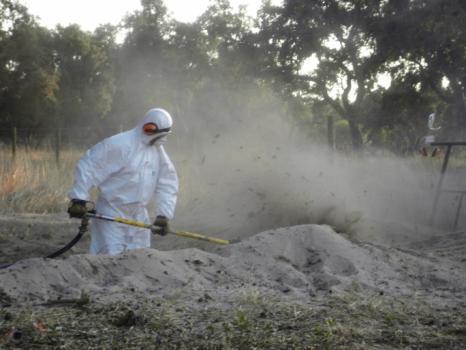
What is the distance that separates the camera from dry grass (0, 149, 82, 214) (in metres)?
13.9

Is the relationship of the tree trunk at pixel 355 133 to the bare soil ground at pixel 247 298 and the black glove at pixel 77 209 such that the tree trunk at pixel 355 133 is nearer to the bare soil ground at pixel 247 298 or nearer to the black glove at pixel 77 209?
the bare soil ground at pixel 247 298

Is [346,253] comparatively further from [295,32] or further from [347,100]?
[347,100]

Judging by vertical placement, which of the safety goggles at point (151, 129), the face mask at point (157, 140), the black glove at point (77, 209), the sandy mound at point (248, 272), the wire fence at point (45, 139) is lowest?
the wire fence at point (45, 139)

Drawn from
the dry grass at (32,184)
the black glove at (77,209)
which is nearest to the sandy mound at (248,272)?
the black glove at (77,209)

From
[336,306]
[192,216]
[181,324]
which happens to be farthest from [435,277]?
[192,216]

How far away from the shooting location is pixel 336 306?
17.4ft

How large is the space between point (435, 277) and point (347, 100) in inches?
1209

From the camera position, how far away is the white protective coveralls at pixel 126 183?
7.37 metres

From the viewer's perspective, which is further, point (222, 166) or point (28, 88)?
point (28, 88)

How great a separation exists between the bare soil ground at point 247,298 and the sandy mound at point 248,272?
0.04 ft

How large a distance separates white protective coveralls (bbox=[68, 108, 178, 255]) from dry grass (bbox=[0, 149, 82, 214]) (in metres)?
6.19

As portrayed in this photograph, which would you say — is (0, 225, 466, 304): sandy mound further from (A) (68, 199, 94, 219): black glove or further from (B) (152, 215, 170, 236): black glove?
(A) (68, 199, 94, 219): black glove

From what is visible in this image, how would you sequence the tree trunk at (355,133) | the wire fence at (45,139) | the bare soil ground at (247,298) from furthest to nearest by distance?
the tree trunk at (355,133), the wire fence at (45,139), the bare soil ground at (247,298)

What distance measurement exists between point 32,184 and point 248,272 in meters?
9.07
